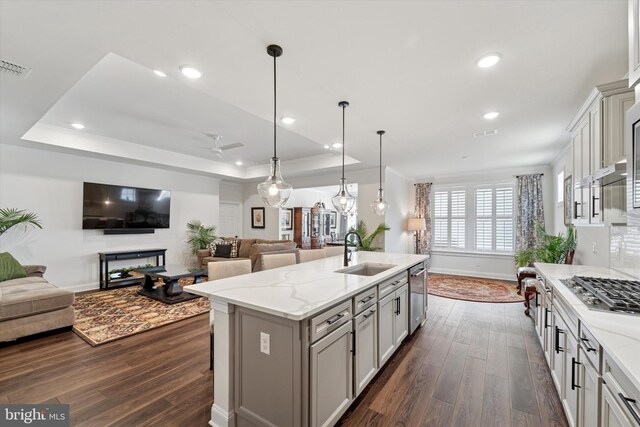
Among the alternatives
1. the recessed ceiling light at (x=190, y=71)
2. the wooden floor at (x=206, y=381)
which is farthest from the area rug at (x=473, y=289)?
the recessed ceiling light at (x=190, y=71)

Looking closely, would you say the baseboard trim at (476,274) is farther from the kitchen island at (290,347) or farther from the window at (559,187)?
the kitchen island at (290,347)

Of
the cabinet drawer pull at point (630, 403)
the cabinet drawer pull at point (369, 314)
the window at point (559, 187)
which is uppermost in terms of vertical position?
the window at point (559, 187)

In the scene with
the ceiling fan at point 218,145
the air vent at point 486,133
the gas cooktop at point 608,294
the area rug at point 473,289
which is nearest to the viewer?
the gas cooktop at point 608,294

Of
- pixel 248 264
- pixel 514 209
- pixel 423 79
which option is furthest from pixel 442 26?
pixel 514 209

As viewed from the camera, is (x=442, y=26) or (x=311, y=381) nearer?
(x=311, y=381)

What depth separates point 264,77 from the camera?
242 cm

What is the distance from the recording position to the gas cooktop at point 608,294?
155 cm

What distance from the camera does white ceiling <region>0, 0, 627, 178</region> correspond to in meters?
1.68

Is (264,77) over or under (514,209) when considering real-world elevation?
over

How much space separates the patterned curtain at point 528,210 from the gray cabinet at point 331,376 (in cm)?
630

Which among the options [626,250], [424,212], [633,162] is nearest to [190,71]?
[633,162]

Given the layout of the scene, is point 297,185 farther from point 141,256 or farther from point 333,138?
point 141,256

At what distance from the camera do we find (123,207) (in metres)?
5.84

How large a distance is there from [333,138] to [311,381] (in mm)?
3381
